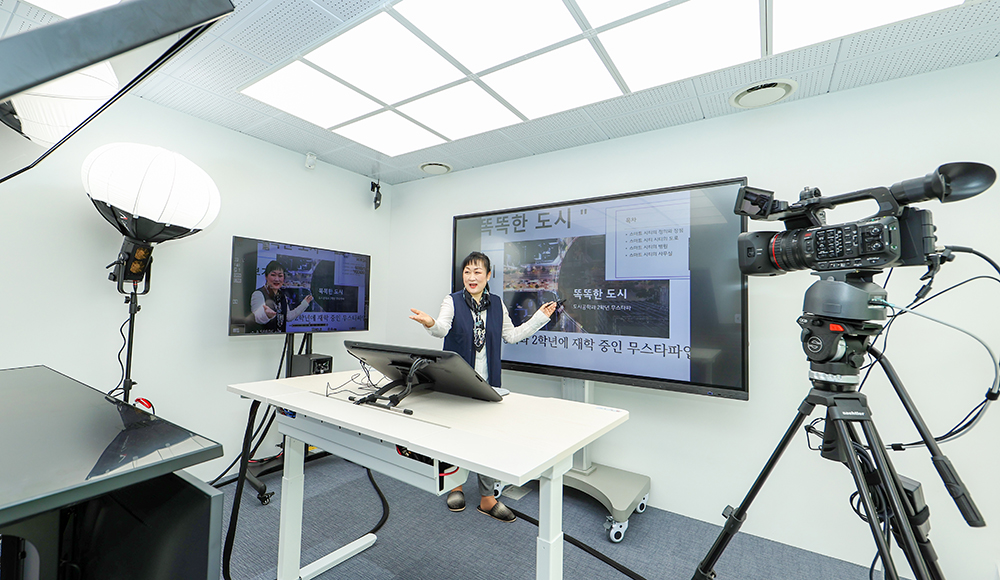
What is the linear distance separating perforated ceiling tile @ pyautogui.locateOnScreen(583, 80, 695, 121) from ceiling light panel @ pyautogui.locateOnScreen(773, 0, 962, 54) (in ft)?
1.60

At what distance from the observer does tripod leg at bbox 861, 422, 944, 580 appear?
39.4 inches

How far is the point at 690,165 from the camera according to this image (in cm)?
256

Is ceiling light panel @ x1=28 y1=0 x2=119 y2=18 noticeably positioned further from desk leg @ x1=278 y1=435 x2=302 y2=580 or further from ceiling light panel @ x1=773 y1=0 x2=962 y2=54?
ceiling light panel @ x1=773 y1=0 x2=962 y2=54

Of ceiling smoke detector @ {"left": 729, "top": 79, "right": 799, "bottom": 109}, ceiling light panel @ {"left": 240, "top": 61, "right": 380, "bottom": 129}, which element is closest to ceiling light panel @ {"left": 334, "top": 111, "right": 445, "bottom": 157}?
ceiling light panel @ {"left": 240, "top": 61, "right": 380, "bottom": 129}

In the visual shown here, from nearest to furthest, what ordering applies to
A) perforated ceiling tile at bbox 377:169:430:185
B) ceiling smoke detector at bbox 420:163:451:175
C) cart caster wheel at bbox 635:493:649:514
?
cart caster wheel at bbox 635:493:649:514
ceiling smoke detector at bbox 420:163:451:175
perforated ceiling tile at bbox 377:169:430:185

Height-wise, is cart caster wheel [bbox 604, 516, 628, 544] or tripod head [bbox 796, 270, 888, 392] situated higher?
tripod head [bbox 796, 270, 888, 392]

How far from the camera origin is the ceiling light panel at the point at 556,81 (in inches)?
77.7

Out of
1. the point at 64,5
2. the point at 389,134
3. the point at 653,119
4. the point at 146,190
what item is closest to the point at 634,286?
the point at 653,119

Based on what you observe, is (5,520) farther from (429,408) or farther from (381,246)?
(381,246)

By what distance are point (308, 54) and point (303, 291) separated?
1.57 meters

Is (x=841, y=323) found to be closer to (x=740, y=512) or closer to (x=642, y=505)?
(x=740, y=512)

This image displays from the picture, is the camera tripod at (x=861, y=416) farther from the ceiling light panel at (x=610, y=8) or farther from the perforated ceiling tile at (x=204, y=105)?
the perforated ceiling tile at (x=204, y=105)

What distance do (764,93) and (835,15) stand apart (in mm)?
552

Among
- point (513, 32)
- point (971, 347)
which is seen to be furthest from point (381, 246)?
point (971, 347)
